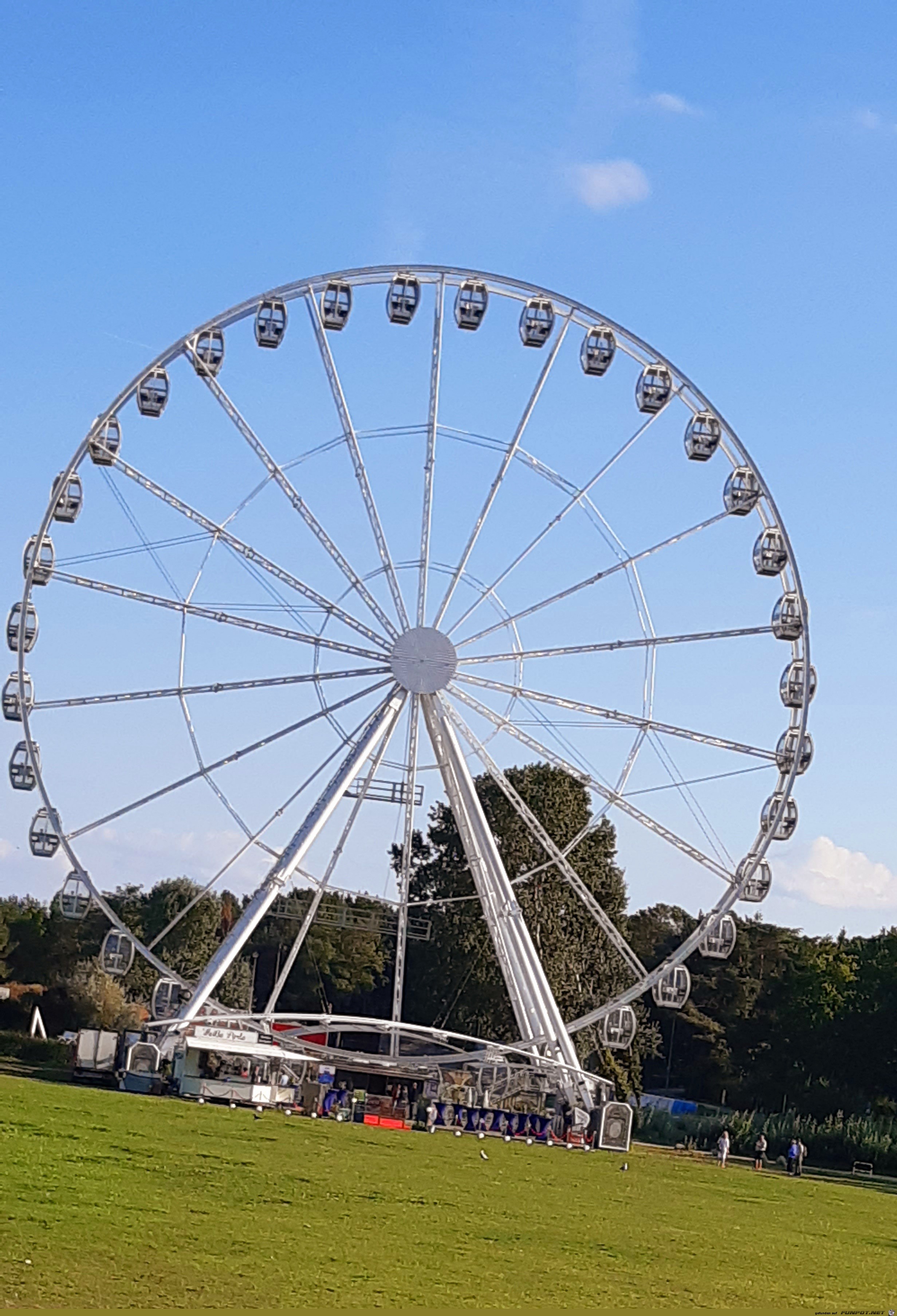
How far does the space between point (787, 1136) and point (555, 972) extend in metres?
15.3

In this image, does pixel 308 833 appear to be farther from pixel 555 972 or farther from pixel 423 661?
pixel 555 972

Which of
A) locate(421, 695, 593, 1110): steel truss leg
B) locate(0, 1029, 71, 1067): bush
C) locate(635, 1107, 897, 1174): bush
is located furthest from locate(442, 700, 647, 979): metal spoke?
locate(0, 1029, 71, 1067): bush

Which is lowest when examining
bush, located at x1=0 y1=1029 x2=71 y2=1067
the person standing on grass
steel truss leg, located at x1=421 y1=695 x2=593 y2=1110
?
bush, located at x1=0 y1=1029 x2=71 y2=1067

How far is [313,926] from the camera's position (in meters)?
86.5

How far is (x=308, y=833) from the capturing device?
3925 cm

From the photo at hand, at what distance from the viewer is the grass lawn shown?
13406mm

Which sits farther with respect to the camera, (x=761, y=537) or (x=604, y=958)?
(x=604, y=958)

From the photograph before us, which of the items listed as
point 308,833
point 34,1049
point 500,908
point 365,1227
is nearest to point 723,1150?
point 500,908

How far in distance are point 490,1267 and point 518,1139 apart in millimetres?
22155

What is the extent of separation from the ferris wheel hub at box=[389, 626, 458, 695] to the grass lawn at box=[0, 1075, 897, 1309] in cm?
1113

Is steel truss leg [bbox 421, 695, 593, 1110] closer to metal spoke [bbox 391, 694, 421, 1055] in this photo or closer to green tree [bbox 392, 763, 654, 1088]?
metal spoke [bbox 391, 694, 421, 1055]

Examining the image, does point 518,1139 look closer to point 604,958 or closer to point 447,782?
point 447,782

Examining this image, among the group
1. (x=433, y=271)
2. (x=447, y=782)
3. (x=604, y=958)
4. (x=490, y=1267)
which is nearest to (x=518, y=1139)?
(x=447, y=782)

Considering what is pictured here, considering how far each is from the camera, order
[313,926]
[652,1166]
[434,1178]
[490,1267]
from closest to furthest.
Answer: [490,1267]
[434,1178]
[652,1166]
[313,926]
